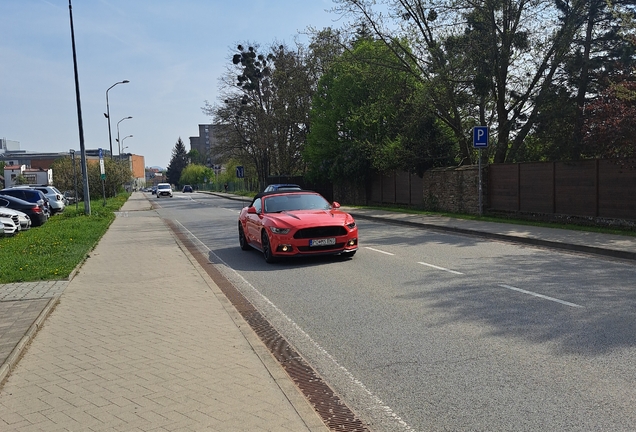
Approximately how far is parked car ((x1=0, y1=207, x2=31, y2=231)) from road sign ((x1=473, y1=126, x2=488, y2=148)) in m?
17.1

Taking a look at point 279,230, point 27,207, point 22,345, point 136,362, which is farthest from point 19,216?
point 136,362

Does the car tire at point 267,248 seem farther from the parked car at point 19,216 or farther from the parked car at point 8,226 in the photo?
the parked car at point 19,216

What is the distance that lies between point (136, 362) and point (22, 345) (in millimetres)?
1412

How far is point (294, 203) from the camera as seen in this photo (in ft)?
44.2

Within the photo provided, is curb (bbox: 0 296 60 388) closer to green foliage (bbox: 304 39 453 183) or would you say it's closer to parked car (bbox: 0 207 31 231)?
parked car (bbox: 0 207 31 231)

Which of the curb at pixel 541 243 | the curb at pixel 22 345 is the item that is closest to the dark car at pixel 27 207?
the curb at pixel 541 243

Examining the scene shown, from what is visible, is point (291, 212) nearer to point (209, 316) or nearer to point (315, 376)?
point (209, 316)

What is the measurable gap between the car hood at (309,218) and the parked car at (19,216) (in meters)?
13.7

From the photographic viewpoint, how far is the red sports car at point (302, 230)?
38.8 feet

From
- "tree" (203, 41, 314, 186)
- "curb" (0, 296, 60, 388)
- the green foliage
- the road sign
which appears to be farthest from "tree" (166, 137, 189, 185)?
"curb" (0, 296, 60, 388)

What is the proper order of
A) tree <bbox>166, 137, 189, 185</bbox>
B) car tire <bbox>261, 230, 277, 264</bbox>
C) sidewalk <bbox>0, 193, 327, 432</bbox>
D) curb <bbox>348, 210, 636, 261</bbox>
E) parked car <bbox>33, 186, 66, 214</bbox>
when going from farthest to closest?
tree <bbox>166, 137, 189, 185</bbox> < parked car <bbox>33, 186, 66, 214</bbox> < car tire <bbox>261, 230, 277, 264</bbox> < curb <bbox>348, 210, 636, 261</bbox> < sidewalk <bbox>0, 193, 327, 432</bbox>

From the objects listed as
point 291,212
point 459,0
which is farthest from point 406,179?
point 291,212

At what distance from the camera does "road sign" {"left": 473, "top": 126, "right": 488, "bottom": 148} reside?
20.2 meters

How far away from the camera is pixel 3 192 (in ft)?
99.4
